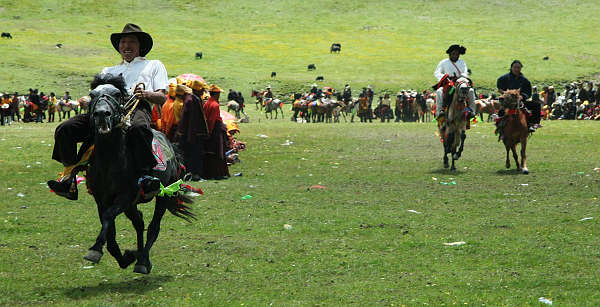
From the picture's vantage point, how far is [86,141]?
676 centimetres

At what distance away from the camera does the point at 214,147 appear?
15.5 m

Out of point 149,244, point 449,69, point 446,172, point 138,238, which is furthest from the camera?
point 449,69

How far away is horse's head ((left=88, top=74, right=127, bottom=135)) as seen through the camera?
6215 mm

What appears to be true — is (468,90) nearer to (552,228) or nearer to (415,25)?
(552,228)

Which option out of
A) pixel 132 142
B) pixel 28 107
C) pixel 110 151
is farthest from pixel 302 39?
pixel 110 151

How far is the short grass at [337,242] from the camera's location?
6340 mm

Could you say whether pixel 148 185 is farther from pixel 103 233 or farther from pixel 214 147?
pixel 214 147

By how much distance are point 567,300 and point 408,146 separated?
16.2 meters

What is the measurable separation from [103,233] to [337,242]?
2.98 metres

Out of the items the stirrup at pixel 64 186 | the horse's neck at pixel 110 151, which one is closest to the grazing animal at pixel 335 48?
the stirrup at pixel 64 186

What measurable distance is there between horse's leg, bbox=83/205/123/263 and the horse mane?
108cm

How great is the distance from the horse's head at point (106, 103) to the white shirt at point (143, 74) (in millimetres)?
596

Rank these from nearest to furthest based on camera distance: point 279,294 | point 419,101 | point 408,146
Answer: point 279,294 → point 408,146 → point 419,101

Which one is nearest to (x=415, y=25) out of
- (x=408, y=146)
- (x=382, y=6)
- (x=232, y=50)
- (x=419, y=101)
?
(x=382, y=6)
